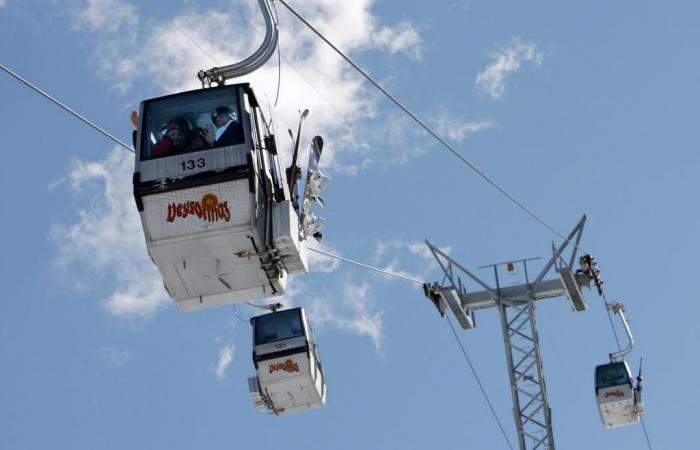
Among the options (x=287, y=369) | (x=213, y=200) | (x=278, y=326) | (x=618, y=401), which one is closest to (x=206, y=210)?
(x=213, y=200)

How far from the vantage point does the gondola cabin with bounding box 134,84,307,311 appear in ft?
60.5

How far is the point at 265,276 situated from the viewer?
19.0 meters

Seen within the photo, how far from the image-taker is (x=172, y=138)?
62.9 feet

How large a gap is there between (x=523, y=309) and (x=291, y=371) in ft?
20.7

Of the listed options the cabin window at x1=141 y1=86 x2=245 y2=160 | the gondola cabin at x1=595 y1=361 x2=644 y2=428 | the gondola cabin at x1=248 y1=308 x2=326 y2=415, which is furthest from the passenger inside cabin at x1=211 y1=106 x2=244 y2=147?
the gondola cabin at x1=595 y1=361 x2=644 y2=428

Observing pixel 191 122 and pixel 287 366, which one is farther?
pixel 287 366

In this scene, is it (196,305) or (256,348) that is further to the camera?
(256,348)

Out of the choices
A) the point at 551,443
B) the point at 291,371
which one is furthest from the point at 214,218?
the point at 551,443

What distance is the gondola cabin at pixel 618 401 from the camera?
103 ft

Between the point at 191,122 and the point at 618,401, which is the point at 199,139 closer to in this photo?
the point at 191,122

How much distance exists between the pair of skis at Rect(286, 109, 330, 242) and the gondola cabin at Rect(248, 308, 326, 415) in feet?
19.4

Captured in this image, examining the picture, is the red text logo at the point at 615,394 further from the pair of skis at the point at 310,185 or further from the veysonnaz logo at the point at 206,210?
the veysonnaz logo at the point at 206,210

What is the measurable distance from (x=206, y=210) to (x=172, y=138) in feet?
4.14

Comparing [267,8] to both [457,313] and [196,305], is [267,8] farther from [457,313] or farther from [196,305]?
[457,313]
